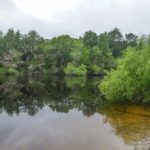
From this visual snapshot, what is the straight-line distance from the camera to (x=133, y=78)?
13.3m

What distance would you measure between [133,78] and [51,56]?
160ft

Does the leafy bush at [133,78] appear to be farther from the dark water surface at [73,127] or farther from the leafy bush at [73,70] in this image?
the leafy bush at [73,70]

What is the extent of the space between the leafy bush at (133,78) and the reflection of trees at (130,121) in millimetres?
1204

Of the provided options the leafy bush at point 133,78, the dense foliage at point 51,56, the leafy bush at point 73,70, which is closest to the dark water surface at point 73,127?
the leafy bush at point 133,78

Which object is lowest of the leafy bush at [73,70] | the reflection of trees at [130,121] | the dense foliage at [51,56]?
the reflection of trees at [130,121]

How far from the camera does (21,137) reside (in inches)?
319

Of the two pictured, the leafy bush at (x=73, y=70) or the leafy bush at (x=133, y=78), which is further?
the leafy bush at (x=73, y=70)

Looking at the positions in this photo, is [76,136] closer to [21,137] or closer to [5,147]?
[21,137]

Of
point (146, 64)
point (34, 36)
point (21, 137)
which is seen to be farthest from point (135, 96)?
point (34, 36)

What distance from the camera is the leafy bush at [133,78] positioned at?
502 inches

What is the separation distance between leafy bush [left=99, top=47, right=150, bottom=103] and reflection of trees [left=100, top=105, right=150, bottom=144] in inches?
47.4

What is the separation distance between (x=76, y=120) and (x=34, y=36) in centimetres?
6092

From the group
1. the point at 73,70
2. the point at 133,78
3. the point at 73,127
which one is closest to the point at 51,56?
the point at 73,70

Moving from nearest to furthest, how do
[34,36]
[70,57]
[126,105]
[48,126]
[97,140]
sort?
1. [97,140]
2. [48,126]
3. [126,105]
4. [70,57]
5. [34,36]
